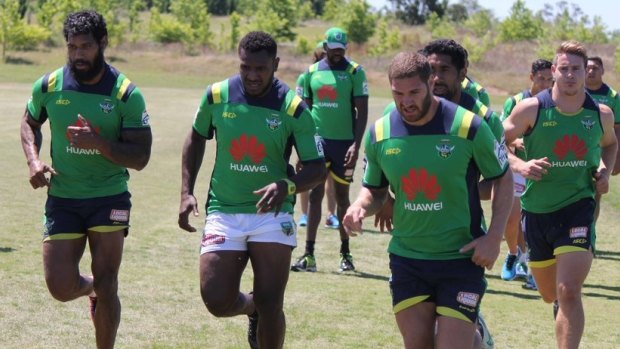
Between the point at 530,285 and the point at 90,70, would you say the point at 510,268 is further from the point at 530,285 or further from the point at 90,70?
the point at 90,70

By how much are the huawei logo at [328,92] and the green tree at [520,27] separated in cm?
7552

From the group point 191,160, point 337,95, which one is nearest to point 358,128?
point 337,95

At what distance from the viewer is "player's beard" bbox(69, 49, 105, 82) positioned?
732cm

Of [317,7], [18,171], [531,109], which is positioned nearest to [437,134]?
[531,109]

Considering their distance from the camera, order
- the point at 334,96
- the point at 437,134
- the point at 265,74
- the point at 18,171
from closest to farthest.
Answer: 1. the point at 437,134
2. the point at 265,74
3. the point at 334,96
4. the point at 18,171

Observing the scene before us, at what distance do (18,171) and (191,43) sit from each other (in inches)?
2193

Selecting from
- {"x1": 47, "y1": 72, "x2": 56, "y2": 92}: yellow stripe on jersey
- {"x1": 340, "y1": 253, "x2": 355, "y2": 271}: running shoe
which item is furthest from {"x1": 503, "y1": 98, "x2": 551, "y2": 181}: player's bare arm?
{"x1": 340, "y1": 253, "x2": 355, "y2": 271}: running shoe

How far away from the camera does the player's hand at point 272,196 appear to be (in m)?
6.83

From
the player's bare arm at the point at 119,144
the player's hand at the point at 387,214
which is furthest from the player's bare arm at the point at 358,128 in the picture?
the player's hand at the point at 387,214

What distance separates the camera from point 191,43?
75500 millimetres

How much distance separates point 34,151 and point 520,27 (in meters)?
82.9

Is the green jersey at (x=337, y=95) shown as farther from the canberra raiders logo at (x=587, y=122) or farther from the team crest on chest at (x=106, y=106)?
the team crest on chest at (x=106, y=106)

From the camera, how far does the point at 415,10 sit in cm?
11881

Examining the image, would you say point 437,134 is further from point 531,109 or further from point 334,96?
point 334,96
